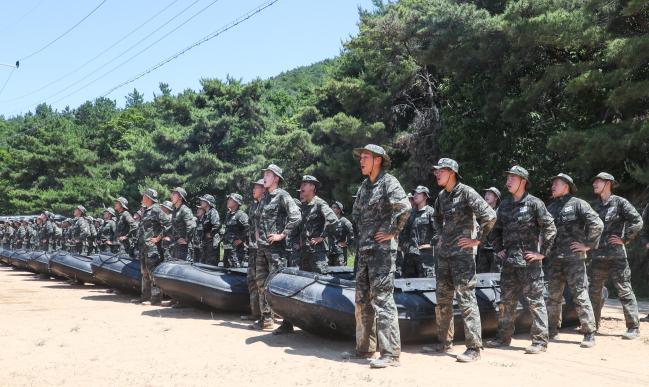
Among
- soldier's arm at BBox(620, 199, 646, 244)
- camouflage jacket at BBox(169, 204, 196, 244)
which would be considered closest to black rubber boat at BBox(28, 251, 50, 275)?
camouflage jacket at BBox(169, 204, 196, 244)

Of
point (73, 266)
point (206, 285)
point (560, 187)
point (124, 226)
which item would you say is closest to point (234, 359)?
point (206, 285)

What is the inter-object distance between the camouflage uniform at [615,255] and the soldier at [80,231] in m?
15.7

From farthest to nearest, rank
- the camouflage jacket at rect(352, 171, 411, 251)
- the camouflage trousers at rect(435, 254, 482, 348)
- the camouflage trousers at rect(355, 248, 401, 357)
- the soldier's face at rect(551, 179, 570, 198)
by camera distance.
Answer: the soldier's face at rect(551, 179, 570, 198)
the camouflage trousers at rect(435, 254, 482, 348)
the camouflage jacket at rect(352, 171, 411, 251)
the camouflage trousers at rect(355, 248, 401, 357)

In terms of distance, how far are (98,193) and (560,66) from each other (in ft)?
108

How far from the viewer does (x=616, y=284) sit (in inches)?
369

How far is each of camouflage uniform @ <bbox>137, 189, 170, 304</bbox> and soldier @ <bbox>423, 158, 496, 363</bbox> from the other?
21.4 feet

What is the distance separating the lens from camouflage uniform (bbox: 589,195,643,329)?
934 centimetres

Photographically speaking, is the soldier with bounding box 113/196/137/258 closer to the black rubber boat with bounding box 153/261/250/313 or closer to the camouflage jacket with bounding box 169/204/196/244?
the camouflage jacket with bounding box 169/204/196/244

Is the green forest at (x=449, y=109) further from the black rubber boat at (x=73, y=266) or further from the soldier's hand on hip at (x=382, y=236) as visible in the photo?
the black rubber boat at (x=73, y=266)

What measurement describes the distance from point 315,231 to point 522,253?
3476mm

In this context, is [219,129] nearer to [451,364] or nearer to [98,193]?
[98,193]

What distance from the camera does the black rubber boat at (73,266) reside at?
1603 cm

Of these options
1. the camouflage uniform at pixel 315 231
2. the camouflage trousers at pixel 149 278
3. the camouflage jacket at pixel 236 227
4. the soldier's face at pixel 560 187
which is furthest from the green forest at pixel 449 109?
the camouflage trousers at pixel 149 278

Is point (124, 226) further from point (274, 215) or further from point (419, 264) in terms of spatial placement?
point (274, 215)
